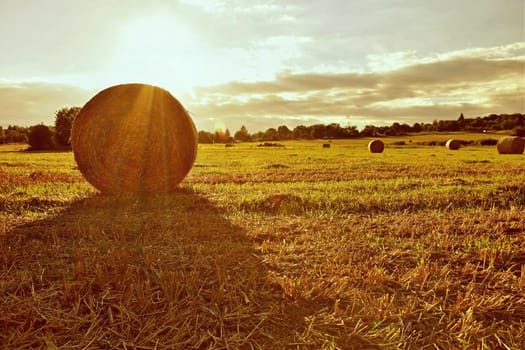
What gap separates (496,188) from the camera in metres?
10.6

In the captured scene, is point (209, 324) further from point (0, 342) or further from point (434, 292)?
point (434, 292)

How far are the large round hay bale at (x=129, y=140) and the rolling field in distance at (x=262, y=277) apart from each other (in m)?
2.15

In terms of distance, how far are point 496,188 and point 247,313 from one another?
31.2ft

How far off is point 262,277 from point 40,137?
57.7 metres

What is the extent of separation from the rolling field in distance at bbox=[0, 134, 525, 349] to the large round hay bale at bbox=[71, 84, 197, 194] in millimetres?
2147

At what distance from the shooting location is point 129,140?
1009cm

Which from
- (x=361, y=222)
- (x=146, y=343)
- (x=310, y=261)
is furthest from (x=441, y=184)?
(x=146, y=343)

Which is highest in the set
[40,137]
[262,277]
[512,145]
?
[40,137]

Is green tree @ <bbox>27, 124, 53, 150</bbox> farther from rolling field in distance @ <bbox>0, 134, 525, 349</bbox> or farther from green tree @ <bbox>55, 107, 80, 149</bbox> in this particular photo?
rolling field in distance @ <bbox>0, 134, 525, 349</bbox>

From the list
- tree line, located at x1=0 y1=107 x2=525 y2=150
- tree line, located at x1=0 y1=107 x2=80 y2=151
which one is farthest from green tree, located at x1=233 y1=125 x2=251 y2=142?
tree line, located at x1=0 y1=107 x2=80 y2=151

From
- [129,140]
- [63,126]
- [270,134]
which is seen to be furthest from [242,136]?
[129,140]

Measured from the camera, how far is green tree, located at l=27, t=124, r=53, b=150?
5341 centimetres

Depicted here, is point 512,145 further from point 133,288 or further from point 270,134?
point 270,134

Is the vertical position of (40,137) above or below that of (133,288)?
above
